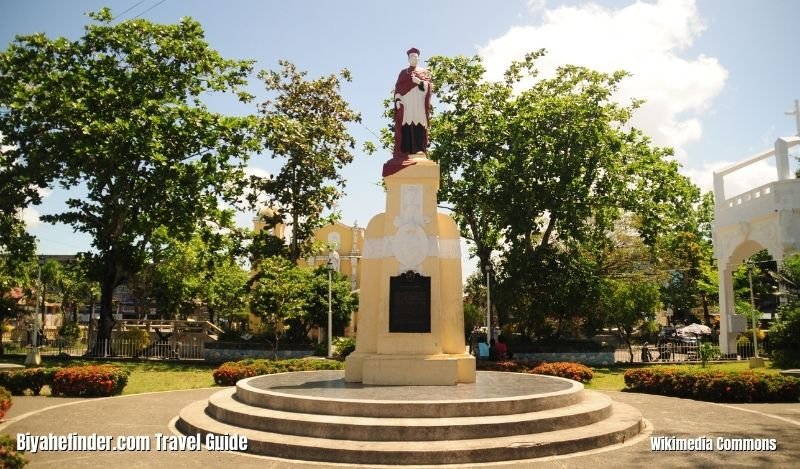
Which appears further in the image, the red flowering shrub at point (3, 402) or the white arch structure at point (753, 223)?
the white arch structure at point (753, 223)

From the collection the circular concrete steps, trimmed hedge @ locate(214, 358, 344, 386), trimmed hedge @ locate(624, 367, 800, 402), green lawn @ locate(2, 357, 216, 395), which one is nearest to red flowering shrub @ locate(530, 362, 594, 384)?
trimmed hedge @ locate(624, 367, 800, 402)

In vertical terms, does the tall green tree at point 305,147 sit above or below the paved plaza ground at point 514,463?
above

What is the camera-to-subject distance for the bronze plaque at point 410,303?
14.0 metres

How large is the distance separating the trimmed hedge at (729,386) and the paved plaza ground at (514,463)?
590 millimetres

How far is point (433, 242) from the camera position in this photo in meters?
14.4

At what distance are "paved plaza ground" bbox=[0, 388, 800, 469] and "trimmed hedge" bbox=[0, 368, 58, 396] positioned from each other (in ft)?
1.71

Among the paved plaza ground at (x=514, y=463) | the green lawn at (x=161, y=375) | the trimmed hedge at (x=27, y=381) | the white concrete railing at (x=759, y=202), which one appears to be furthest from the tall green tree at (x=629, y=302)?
the trimmed hedge at (x=27, y=381)

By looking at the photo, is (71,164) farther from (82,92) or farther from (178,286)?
(178,286)

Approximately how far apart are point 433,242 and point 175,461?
7.61 meters

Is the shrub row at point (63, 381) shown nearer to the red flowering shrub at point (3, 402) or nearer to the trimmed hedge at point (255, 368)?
the trimmed hedge at point (255, 368)

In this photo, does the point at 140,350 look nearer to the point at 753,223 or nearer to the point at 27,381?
the point at 27,381

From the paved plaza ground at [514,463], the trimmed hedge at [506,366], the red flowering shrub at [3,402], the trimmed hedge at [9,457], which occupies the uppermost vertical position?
the trimmed hedge at [9,457]

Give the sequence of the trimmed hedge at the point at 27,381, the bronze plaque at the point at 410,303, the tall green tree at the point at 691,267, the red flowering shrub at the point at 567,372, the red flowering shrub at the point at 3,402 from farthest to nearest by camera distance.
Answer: the tall green tree at the point at 691,267 → the red flowering shrub at the point at 567,372 → the trimmed hedge at the point at 27,381 → the bronze plaque at the point at 410,303 → the red flowering shrub at the point at 3,402

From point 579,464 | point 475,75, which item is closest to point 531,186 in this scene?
point 475,75
